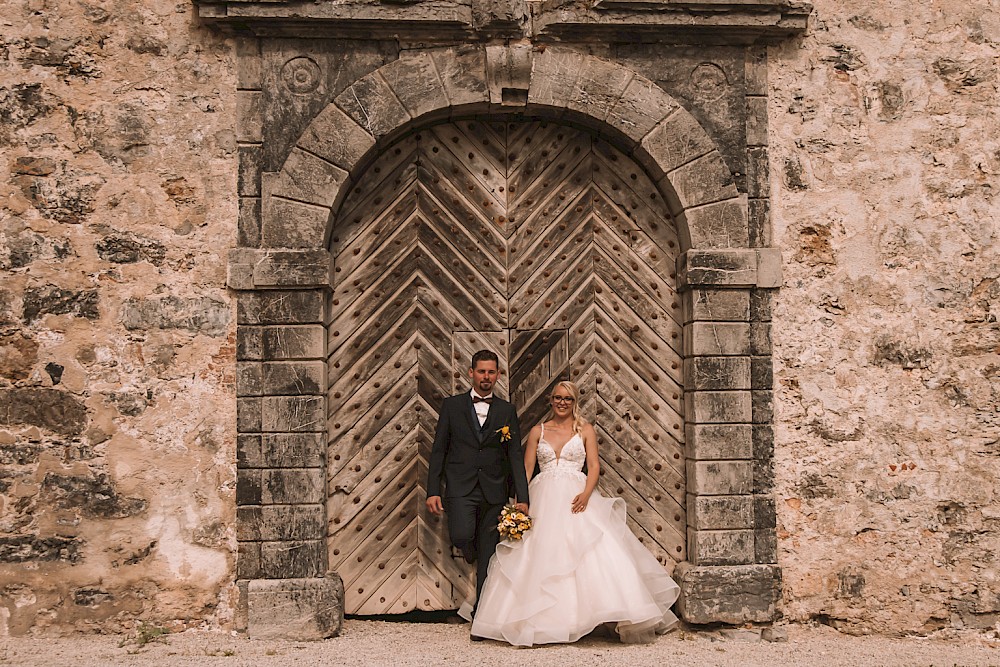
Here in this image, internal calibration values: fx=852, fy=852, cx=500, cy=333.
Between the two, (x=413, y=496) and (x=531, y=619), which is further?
(x=413, y=496)

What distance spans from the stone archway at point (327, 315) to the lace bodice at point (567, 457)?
2.16ft

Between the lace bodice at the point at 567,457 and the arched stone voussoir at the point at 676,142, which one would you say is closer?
the lace bodice at the point at 567,457

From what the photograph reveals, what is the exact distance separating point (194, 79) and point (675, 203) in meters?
2.79

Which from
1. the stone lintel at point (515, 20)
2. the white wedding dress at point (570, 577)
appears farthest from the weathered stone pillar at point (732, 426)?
the stone lintel at point (515, 20)

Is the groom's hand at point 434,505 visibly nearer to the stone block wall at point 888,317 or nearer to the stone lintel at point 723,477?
the stone lintel at point 723,477

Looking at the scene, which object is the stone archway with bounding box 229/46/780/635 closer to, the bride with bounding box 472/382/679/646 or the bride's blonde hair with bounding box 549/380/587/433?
the bride with bounding box 472/382/679/646

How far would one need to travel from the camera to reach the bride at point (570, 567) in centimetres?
431

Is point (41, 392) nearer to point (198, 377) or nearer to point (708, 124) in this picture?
point (198, 377)

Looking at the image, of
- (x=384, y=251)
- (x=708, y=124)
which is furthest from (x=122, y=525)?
(x=708, y=124)

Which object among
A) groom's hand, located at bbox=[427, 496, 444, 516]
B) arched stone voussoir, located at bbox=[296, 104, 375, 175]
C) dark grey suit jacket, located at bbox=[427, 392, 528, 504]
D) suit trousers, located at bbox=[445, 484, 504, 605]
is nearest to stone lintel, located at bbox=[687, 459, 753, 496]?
dark grey suit jacket, located at bbox=[427, 392, 528, 504]

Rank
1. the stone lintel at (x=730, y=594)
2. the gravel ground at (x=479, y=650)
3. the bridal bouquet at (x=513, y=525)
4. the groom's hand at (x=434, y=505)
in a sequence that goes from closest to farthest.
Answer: the gravel ground at (x=479, y=650)
the bridal bouquet at (x=513, y=525)
the groom's hand at (x=434, y=505)
the stone lintel at (x=730, y=594)

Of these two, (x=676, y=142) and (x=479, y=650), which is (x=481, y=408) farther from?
(x=676, y=142)

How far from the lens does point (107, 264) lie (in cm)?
462

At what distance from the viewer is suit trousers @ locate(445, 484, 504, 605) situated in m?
4.57
